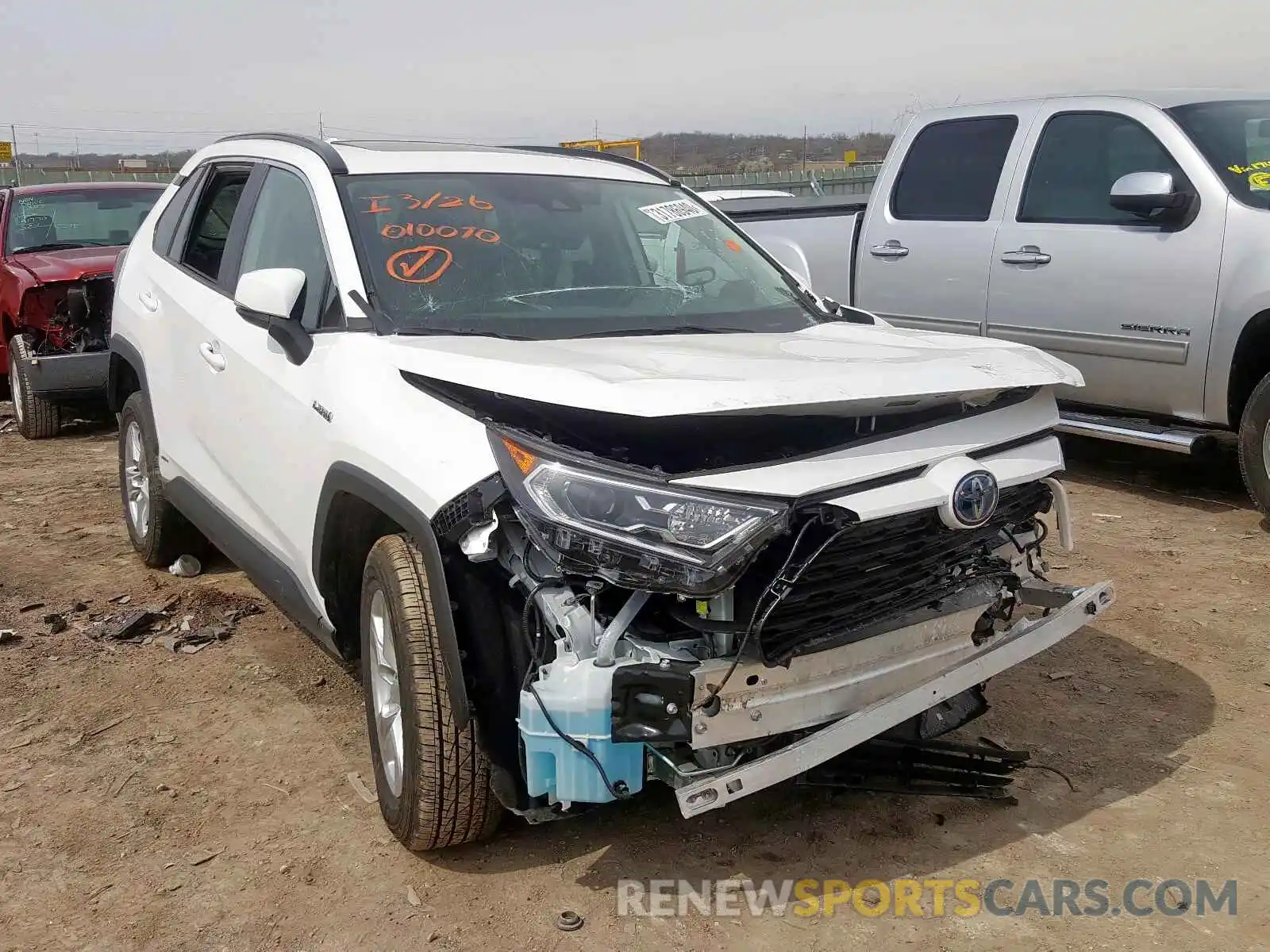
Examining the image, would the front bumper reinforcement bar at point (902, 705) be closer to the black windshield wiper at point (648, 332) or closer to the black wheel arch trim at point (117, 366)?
the black windshield wiper at point (648, 332)

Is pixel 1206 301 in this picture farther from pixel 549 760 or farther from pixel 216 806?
pixel 216 806

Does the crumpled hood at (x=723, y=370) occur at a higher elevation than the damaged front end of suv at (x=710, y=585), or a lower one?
higher

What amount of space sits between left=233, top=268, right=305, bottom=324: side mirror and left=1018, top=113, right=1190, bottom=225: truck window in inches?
174

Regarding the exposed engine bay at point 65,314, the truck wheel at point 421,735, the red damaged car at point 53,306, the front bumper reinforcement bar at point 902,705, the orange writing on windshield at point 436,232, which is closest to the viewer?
the front bumper reinforcement bar at point 902,705

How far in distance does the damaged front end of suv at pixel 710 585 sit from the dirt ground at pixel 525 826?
38cm

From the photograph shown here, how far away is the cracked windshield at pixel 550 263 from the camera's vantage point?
11.7 feet

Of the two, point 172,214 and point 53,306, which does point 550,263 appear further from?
point 53,306

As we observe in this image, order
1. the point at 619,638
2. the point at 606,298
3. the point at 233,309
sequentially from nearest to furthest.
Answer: the point at 619,638 < the point at 606,298 < the point at 233,309

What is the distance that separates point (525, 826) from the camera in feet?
10.9

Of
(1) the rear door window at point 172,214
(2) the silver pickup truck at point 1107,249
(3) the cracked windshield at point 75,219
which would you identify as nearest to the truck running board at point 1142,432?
(2) the silver pickup truck at point 1107,249

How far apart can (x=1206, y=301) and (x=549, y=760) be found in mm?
4472

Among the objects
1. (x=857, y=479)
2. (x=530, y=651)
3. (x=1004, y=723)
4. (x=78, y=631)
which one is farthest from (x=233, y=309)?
(x=1004, y=723)

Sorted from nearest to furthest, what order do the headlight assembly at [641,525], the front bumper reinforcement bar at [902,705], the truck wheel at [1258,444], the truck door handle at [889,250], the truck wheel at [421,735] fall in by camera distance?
the headlight assembly at [641,525], the front bumper reinforcement bar at [902,705], the truck wheel at [421,735], the truck wheel at [1258,444], the truck door handle at [889,250]

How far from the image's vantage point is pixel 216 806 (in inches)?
138
